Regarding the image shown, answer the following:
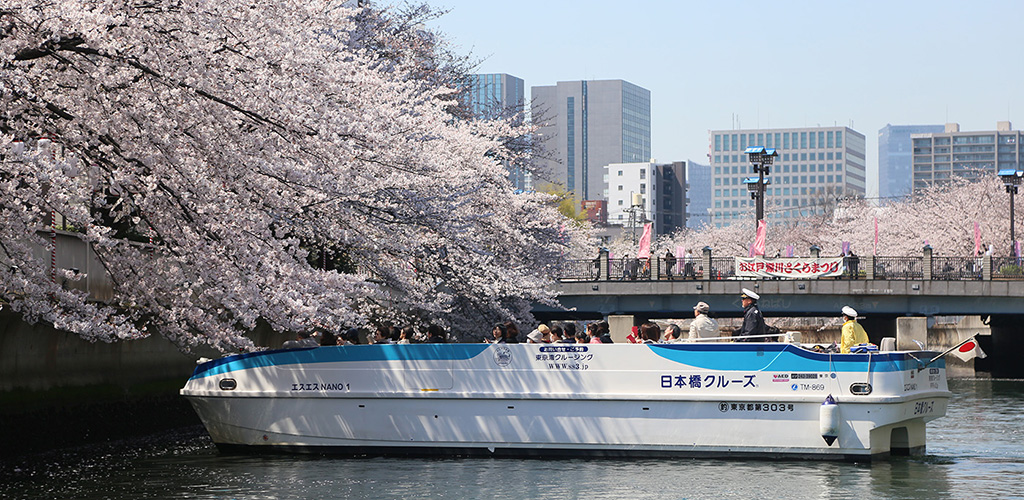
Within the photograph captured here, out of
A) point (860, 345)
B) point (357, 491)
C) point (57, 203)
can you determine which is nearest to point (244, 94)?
point (57, 203)

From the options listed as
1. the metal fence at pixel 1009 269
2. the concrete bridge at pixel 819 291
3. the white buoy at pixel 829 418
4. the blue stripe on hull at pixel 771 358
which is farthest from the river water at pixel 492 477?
the metal fence at pixel 1009 269

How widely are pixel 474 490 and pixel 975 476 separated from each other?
710cm

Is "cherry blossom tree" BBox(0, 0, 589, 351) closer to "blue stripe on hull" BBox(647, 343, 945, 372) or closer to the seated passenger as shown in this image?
the seated passenger

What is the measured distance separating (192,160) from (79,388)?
6504mm

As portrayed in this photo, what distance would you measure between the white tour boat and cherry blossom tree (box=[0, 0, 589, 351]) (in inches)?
49.7

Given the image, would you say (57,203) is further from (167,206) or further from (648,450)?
(648,450)

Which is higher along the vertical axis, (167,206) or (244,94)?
(244,94)

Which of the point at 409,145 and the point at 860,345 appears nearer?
the point at 860,345

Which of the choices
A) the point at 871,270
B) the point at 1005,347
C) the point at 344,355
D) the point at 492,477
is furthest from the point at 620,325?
the point at 492,477

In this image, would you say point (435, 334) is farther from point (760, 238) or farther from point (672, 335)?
point (760, 238)

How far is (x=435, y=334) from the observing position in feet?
62.7

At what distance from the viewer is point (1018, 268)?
48.1 meters

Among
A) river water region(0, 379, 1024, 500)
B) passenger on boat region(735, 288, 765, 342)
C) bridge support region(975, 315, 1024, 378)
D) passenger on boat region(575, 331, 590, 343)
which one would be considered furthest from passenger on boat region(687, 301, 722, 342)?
bridge support region(975, 315, 1024, 378)

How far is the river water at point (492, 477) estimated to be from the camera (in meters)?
15.7
